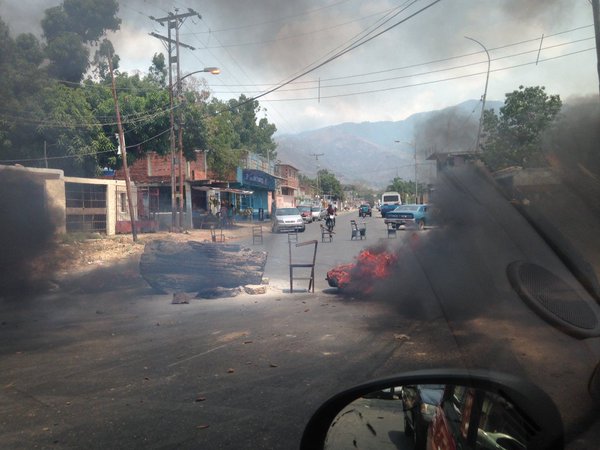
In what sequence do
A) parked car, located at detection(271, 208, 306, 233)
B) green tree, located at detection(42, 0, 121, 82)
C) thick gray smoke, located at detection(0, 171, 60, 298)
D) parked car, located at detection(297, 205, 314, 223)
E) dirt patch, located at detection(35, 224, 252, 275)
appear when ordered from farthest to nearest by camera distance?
parked car, located at detection(297, 205, 314, 223)
parked car, located at detection(271, 208, 306, 233)
dirt patch, located at detection(35, 224, 252, 275)
green tree, located at detection(42, 0, 121, 82)
thick gray smoke, located at detection(0, 171, 60, 298)

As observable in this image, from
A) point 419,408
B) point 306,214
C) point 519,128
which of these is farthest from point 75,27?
point 306,214

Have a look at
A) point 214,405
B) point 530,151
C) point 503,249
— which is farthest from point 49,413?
point 530,151

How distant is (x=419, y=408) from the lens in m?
1.52

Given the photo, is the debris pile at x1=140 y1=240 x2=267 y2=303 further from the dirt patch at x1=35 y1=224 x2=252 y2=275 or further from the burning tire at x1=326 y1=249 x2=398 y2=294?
the burning tire at x1=326 y1=249 x2=398 y2=294

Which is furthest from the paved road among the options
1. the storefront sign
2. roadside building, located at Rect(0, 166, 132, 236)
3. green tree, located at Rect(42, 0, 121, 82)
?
the storefront sign

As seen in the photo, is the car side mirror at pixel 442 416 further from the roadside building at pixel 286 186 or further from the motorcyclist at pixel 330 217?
the roadside building at pixel 286 186

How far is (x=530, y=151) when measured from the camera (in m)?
7.51

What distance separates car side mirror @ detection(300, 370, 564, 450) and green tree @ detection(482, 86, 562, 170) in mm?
6422

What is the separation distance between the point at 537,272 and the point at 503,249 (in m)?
0.76

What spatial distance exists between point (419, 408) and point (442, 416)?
107 millimetres

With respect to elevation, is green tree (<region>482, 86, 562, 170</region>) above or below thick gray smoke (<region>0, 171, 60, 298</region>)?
above

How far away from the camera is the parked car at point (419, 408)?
4.81 ft

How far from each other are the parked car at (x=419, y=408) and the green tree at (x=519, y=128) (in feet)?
21.0

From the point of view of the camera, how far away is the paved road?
3248mm
